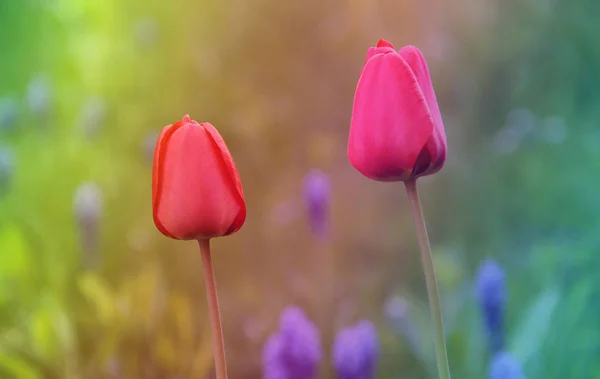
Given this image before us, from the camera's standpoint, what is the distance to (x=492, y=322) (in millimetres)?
534

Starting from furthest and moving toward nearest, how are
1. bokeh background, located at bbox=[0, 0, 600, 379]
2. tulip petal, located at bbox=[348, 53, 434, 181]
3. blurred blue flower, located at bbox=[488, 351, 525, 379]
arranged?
1. bokeh background, located at bbox=[0, 0, 600, 379]
2. blurred blue flower, located at bbox=[488, 351, 525, 379]
3. tulip petal, located at bbox=[348, 53, 434, 181]

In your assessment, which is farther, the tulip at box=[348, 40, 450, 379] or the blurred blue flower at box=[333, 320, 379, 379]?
the blurred blue flower at box=[333, 320, 379, 379]

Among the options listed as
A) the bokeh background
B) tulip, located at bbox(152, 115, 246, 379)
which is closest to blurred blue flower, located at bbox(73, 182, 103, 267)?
the bokeh background

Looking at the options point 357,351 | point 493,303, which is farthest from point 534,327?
point 357,351

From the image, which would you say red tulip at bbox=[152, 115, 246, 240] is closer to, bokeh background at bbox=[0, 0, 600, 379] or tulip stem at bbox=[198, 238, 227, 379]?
tulip stem at bbox=[198, 238, 227, 379]

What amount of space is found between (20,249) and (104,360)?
18 cm

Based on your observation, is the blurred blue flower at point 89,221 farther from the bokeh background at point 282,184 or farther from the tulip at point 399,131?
the tulip at point 399,131

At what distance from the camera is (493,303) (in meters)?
0.54

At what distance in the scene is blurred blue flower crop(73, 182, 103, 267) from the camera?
0.72 metres

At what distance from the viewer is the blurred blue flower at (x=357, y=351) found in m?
0.53

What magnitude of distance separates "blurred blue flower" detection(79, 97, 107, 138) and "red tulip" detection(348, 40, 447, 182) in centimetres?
51

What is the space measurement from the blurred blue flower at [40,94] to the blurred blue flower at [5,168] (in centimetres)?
7

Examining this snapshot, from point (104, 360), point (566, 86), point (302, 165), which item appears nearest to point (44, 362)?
point (104, 360)

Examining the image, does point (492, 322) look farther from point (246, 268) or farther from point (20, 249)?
point (20, 249)
